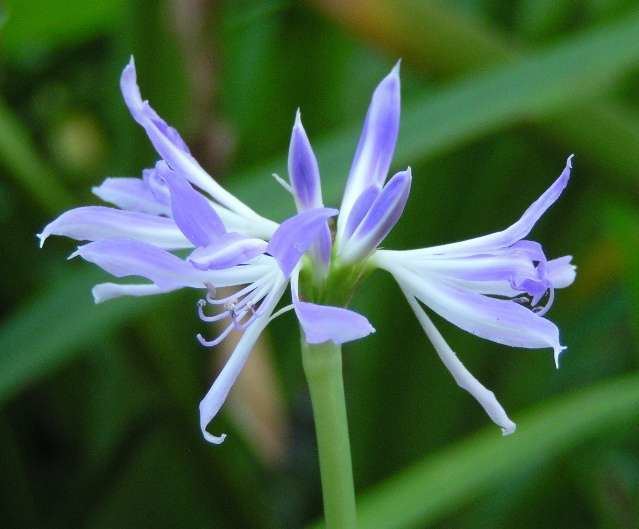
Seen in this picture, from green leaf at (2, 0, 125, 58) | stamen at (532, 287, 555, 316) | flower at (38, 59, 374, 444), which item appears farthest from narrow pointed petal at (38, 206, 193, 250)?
green leaf at (2, 0, 125, 58)

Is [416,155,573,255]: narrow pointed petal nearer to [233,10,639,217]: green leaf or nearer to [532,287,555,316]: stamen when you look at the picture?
[532,287,555,316]: stamen

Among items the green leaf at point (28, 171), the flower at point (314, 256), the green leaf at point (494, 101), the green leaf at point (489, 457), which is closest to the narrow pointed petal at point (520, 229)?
the flower at point (314, 256)

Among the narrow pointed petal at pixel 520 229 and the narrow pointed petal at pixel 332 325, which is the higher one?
the narrow pointed petal at pixel 332 325

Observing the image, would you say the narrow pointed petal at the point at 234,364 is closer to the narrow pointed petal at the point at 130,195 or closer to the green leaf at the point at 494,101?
the narrow pointed petal at the point at 130,195

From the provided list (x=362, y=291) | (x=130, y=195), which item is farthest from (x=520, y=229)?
(x=362, y=291)

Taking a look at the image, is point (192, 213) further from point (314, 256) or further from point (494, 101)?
A: point (494, 101)

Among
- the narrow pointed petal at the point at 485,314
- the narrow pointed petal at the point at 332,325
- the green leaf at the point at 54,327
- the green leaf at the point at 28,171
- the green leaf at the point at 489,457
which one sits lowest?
the green leaf at the point at 489,457
